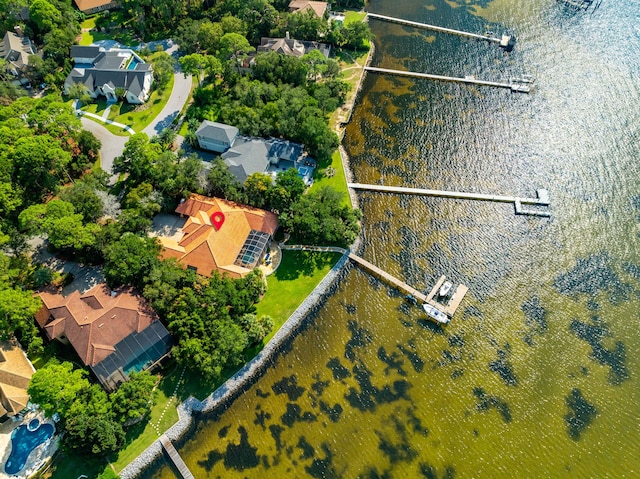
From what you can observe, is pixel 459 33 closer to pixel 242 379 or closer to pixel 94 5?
pixel 242 379

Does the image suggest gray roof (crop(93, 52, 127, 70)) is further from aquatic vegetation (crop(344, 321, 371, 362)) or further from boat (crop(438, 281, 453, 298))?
boat (crop(438, 281, 453, 298))

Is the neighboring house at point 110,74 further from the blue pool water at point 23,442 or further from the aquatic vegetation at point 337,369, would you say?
the aquatic vegetation at point 337,369

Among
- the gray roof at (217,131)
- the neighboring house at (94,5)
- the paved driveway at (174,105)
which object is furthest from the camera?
the neighboring house at (94,5)

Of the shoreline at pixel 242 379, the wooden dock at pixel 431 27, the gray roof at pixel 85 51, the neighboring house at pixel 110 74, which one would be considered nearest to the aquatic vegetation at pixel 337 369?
the shoreline at pixel 242 379

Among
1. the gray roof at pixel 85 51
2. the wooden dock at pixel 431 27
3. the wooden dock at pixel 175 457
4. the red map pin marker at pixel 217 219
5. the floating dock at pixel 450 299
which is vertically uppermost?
the wooden dock at pixel 431 27

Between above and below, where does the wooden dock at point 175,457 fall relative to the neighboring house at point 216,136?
below

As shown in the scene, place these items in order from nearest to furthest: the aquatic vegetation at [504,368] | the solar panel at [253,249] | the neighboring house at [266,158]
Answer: the aquatic vegetation at [504,368]
the solar panel at [253,249]
the neighboring house at [266,158]
